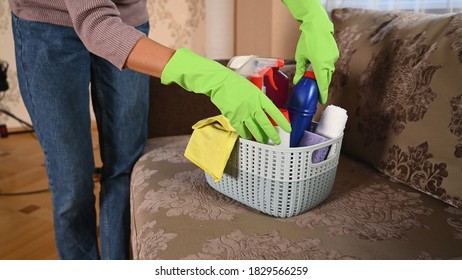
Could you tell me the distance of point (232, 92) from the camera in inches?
26.2

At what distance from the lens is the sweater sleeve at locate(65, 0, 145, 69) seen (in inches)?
26.9

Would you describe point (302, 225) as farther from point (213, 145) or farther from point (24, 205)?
point (24, 205)

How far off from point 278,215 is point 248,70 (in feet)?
0.88

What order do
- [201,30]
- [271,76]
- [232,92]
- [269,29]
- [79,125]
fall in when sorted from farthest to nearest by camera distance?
[201,30] < [269,29] < [79,125] < [271,76] < [232,92]

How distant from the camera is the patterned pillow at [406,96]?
2.52ft

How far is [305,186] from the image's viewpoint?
0.69 metres

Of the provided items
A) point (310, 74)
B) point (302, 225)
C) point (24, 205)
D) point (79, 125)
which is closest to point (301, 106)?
point (310, 74)

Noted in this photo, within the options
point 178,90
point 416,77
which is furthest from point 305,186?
point 178,90

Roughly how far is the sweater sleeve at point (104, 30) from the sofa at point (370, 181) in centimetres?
29

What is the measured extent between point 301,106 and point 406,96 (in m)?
0.27

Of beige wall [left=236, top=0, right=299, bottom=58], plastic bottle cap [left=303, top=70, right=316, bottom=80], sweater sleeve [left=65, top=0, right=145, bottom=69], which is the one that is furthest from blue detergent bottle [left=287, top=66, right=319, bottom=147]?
beige wall [left=236, top=0, right=299, bottom=58]
